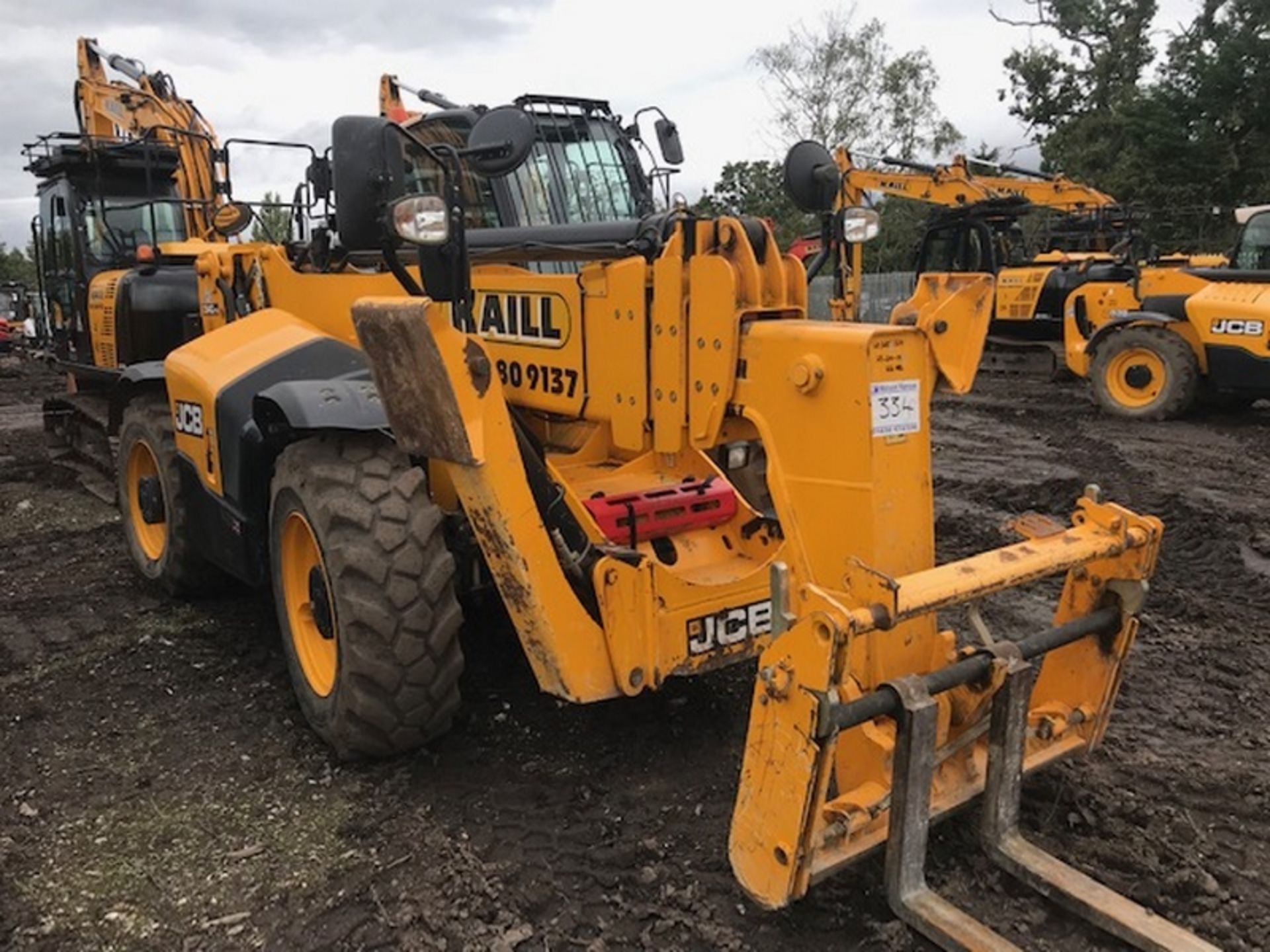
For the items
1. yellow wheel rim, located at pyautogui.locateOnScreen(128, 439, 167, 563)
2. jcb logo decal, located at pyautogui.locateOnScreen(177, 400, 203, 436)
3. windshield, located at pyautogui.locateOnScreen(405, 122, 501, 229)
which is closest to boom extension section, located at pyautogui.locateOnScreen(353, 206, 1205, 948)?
windshield, located at pyautogui.locateOnScreen(405, 122, 501, 229)

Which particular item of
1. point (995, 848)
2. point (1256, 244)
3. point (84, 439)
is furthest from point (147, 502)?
point (1256, 244)

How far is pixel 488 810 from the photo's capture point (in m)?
3.32

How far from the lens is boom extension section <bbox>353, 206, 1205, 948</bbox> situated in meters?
2.53

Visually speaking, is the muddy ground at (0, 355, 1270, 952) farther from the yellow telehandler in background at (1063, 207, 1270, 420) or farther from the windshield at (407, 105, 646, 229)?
the yellow telehandler in background at (1063, 207, 1270, 420)

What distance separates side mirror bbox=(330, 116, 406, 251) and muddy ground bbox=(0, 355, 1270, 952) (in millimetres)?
1812

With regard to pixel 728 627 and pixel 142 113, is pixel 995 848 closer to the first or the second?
pixel 728 627

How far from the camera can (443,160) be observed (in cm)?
308

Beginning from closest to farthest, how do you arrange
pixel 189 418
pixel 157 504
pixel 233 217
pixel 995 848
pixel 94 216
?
pixel 995 848 → pixel 189 418 → pixel 157 504 → pixel 233 217 → pixel 94 216

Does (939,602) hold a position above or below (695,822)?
above

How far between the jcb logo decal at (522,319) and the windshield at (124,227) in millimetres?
5922

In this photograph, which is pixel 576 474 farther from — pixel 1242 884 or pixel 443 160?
pixel 1242 884

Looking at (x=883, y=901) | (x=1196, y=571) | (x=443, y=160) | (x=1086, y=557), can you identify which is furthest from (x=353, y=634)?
(x=1196, y=571)

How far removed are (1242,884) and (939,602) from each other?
1.32m

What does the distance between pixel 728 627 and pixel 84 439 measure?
7.34 m
